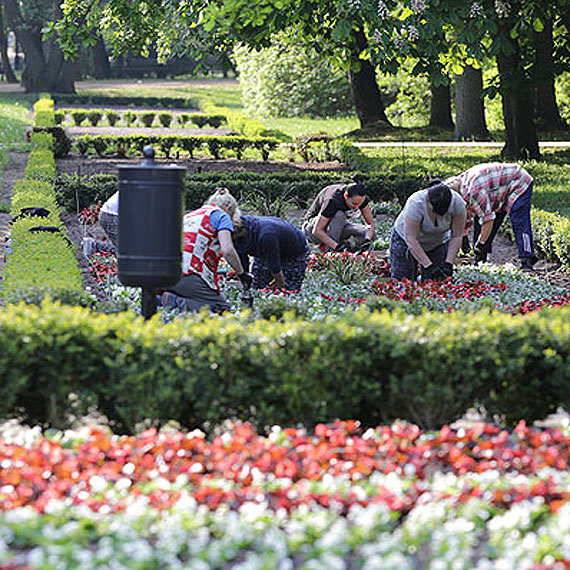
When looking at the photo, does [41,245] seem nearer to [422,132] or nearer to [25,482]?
[25,482]

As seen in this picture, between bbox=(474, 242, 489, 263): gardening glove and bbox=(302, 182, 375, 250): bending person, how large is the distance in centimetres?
107

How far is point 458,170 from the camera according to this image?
17859 mm

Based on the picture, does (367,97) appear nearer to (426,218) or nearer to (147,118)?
(147,118)

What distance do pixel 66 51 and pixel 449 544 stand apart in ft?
50.3

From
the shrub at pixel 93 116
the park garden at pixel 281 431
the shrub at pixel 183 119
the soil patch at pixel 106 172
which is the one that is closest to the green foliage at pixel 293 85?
the shrub at pixel 183 119

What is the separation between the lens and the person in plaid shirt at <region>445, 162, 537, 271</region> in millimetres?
10383

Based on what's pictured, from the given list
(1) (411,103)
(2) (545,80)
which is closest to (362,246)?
(2) (545,80)

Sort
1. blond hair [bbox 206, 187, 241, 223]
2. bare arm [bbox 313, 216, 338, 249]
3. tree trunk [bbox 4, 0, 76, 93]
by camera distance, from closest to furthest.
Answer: blond hair [bbox 206, 187, 241, 223] < bare arm [bbox 313, 216, 338, 249] < tree trunk [bbox 4, 0, 76, 93]

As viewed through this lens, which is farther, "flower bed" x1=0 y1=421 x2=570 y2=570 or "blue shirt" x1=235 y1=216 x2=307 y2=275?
"blue shirt" x1=235 y1=216 x2=307 y2=275

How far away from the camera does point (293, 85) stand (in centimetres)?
3828

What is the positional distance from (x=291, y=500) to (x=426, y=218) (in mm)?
5251

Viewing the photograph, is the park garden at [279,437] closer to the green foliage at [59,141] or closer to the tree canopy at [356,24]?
the tree canopy at [356,24]

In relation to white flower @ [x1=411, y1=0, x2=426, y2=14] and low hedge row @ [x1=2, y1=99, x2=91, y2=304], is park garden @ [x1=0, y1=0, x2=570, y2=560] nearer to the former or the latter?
low hedge row @ [x1=2, y1=99, x2=91, y2=304]

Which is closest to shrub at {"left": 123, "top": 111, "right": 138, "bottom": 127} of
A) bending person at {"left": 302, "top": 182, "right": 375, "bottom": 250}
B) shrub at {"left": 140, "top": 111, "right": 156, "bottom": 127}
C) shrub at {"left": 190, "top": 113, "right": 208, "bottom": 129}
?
shrub at {"left": 140, "top": 111, "right": 156, "bottom": 127}
